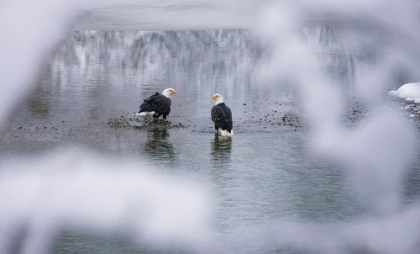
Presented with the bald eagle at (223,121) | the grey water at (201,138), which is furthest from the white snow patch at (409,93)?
the bald eagle at (223,121)

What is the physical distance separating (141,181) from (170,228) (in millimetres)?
3033

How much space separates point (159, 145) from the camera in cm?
1745

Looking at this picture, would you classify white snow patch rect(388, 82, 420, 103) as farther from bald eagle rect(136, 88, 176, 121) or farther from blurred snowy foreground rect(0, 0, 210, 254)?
blurred snowy foreground rect(0, 0, 210, 254)

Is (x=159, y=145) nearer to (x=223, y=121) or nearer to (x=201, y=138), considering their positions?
(x=201, y=138)

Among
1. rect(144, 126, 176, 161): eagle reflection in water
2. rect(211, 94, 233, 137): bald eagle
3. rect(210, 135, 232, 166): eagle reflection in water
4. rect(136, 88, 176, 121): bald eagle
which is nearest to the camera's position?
rect(210, 135, 232, 166): eagle reflection in water

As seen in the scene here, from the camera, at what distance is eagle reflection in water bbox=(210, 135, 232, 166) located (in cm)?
1554

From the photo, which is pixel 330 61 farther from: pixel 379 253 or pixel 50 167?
pixel 379 253

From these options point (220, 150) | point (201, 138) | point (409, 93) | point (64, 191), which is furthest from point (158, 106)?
point (409, 93)

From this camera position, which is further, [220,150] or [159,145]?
[159,145]

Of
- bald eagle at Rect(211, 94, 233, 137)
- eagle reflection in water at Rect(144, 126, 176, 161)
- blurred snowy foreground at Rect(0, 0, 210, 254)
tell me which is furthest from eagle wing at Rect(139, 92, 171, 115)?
blurred snowy foreground at Rect(0, 0, 210, 254)

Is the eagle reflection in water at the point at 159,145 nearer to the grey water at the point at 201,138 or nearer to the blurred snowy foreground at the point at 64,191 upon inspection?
the grey water at the point at 201,138

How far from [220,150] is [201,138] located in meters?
1.87

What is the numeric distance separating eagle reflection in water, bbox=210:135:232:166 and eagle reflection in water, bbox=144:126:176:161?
850 mm

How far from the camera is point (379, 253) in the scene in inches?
374
